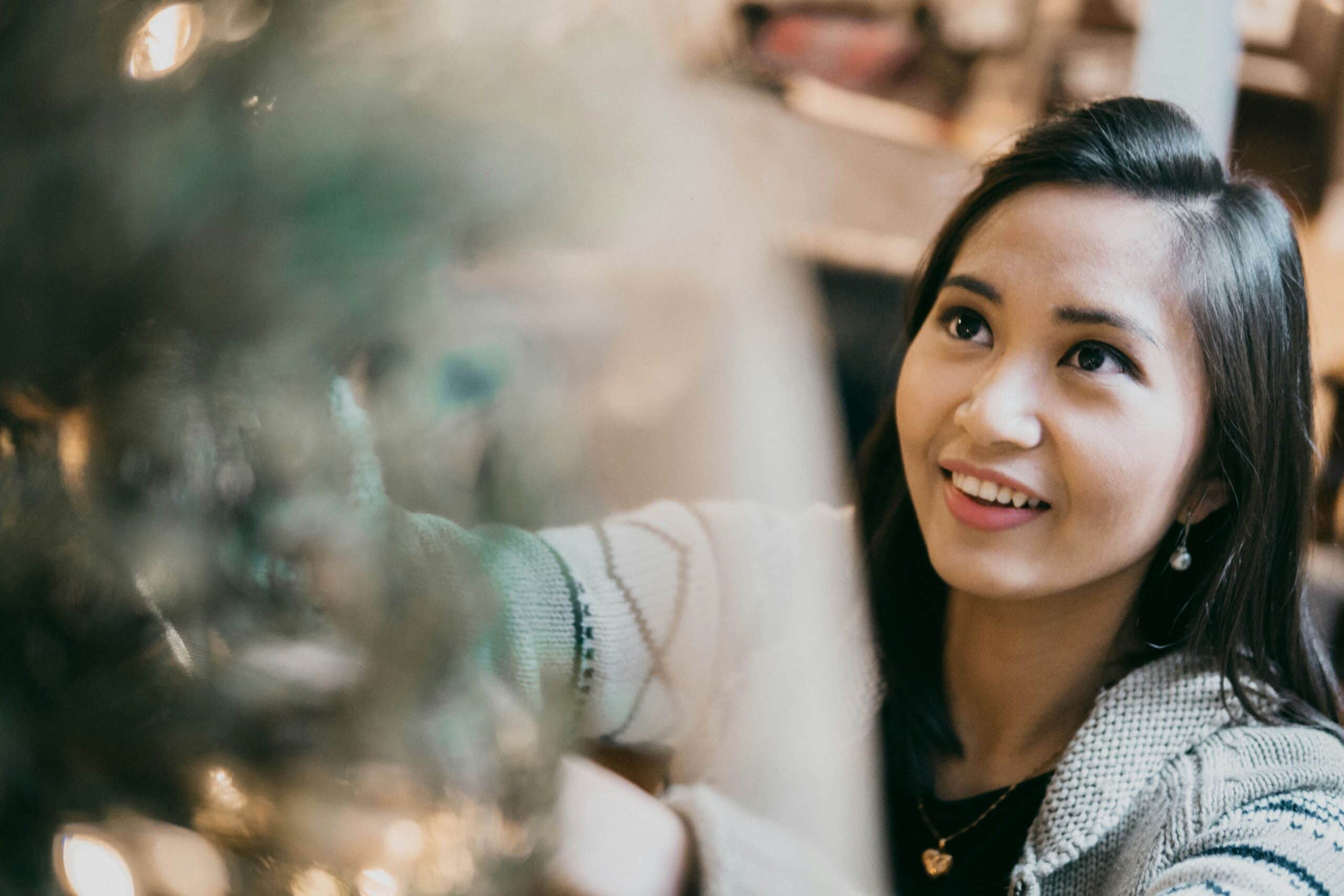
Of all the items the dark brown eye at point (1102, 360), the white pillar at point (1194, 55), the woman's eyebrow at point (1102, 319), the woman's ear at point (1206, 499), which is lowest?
the woman's ear at point (1206, 499)

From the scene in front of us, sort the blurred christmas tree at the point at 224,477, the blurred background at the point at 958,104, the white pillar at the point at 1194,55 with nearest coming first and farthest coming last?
1. the blurred christmas tree at the point at 224,477
2. the white pillar at the point at 1194,55
3. the blurred background at the point at 958,104

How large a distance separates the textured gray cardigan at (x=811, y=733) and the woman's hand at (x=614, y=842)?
2 centimetres

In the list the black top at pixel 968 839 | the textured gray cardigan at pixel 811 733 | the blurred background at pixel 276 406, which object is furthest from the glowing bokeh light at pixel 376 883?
the black top at pixel 968 839

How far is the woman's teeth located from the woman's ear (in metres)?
0.15

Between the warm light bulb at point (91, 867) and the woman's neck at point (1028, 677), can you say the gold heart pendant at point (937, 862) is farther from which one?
the warm light bulb at point (91, 867)

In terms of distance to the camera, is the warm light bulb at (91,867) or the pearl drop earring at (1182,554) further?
the pearl drop earring at (1182,554)

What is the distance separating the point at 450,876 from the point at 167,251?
221 mm

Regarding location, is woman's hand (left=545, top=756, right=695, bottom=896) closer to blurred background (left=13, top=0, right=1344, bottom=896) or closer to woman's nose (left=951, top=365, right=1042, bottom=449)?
blurred background (left=13, top=0, right=1344, bottom=896)

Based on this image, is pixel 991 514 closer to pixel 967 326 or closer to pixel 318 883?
pixel 967 326

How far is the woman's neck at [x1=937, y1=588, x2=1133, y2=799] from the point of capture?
2.77 ft

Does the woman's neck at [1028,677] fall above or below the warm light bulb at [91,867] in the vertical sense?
below

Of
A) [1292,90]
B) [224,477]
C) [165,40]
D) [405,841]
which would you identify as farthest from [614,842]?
[1292,90]

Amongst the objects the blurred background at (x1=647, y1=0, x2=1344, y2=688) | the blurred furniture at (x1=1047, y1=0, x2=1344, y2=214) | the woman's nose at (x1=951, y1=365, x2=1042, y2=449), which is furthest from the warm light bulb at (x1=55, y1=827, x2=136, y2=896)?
the blurred furniture at (x1=1047, y1=0, x2=1344, y2=214)

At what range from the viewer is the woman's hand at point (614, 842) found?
427mm
